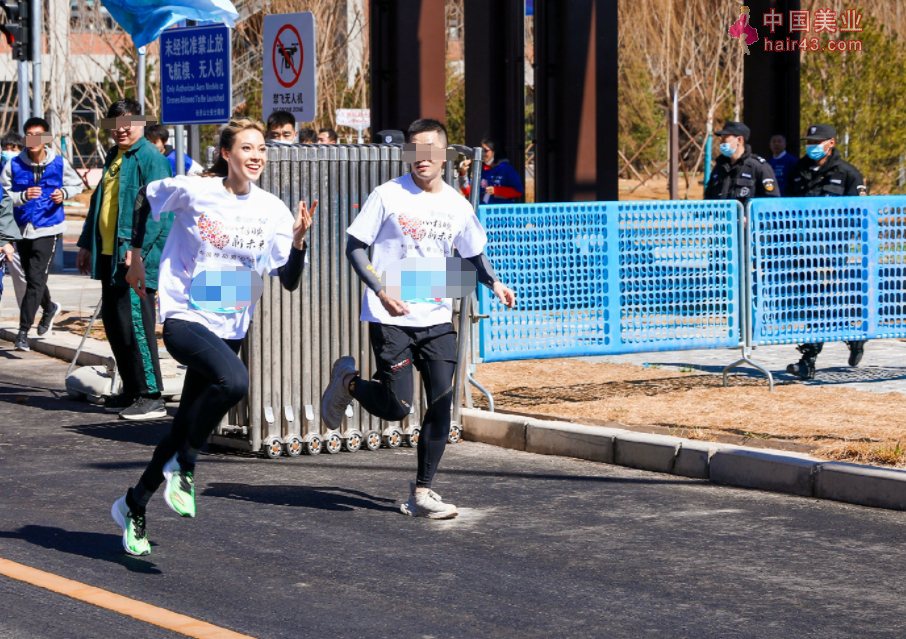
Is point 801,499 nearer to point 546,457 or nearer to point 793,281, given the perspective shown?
point 546,457

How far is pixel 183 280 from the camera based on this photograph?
5.64 meters

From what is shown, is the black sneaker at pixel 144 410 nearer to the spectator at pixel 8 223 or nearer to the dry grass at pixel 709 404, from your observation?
the dry grass at pixel 709 404

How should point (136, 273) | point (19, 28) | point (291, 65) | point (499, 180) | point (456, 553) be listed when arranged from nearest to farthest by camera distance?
point (456, 553) → point (136, 273) → point (291, 65) → point (499, 180) → point (19, 28)

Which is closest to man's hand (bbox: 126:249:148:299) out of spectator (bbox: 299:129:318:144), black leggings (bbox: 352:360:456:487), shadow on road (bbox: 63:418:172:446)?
black leggings (bbox: 352:360:456:487)

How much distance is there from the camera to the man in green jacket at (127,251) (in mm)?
9008

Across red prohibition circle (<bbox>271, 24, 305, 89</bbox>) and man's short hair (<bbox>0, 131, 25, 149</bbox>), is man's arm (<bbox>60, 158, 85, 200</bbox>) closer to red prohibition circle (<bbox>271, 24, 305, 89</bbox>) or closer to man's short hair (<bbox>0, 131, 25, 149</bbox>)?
man's short hair (<bbox>0, 131, 25, 149</bbox>)

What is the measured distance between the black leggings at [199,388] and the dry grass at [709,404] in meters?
3.34

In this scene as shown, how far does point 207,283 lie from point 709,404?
4456 mm

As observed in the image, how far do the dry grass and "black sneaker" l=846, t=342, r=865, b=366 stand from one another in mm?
1098

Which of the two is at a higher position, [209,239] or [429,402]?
[209,239]

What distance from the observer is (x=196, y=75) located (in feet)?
33.2

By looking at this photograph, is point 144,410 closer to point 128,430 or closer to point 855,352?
point 128,430

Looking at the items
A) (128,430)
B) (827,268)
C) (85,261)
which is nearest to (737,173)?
(827,268)

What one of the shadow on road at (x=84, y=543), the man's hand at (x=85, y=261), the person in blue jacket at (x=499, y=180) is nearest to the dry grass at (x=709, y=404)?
the man's hand at (x=85, y=261)
